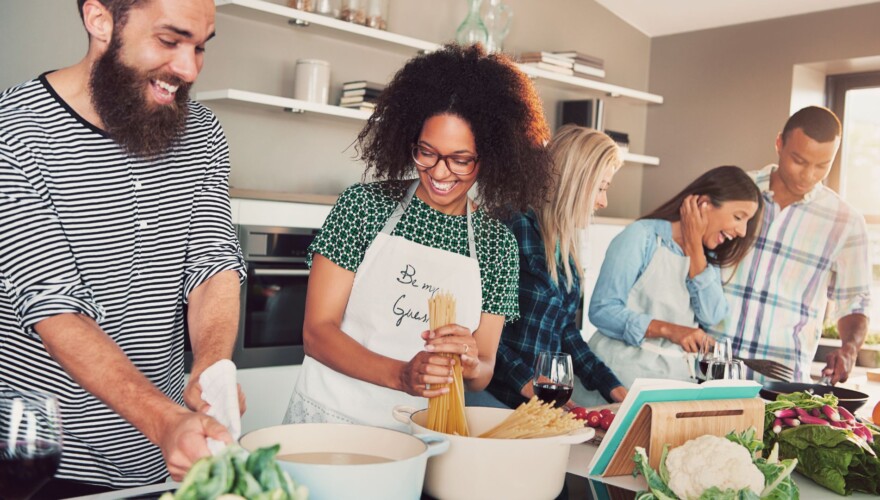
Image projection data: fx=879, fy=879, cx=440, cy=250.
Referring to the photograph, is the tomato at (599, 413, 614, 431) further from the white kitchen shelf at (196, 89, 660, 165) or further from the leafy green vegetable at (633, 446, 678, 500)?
the white kitchen shelf at (196, 89, 660, 165)

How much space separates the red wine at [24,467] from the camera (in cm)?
83

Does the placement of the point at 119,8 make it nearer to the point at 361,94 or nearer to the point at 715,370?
the point at 715,370

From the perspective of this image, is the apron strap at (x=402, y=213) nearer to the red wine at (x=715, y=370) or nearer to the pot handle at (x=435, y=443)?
the red wine at (x=715, y=370)

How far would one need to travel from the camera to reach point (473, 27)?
4.82 meters

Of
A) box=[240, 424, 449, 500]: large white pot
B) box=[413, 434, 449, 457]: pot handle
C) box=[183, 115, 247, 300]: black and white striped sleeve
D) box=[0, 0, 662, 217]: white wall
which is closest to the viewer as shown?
box=[240, 424, 449, 500]: large white pot

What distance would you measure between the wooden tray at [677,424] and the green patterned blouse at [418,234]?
58 cm

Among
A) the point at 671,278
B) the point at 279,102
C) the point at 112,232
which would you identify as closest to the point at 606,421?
the point at 112,232

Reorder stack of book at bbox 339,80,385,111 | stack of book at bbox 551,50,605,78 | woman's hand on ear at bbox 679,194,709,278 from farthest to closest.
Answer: stack of book at bbox 551,50,605,78 → stack of book at bbox 339,80,385,111 → woman's hand on ear at bbox 679,194,709,278

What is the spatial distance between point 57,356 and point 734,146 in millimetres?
5051

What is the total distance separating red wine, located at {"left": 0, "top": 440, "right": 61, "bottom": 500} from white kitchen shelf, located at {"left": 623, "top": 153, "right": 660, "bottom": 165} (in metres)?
4.99

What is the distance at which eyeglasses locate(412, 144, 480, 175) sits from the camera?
5.90ft

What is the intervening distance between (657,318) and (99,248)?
176cm

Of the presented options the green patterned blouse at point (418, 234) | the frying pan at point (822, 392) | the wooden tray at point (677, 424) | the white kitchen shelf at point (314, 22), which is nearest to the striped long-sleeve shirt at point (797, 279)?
the frying pan at point (822, 392)

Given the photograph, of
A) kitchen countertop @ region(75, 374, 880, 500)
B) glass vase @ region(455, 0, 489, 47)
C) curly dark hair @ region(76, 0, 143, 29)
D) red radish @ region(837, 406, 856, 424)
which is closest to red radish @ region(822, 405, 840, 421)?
red radish @ region(837, 406, 856, 424)
